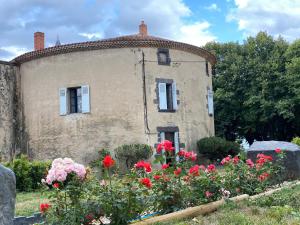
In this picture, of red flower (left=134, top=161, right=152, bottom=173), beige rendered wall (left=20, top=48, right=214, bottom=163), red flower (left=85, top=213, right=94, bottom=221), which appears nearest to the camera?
red flower (left=85, top=213, right=94, bottom=221)

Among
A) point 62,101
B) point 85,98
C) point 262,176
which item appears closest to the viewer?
point 262,176

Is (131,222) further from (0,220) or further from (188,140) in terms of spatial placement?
(188,140)

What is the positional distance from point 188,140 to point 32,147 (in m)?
7.31

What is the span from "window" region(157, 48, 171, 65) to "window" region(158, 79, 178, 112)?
0.87 m

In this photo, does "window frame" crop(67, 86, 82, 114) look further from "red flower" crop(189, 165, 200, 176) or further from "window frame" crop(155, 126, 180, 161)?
"red flower" crop(189, 165, 200, 176)

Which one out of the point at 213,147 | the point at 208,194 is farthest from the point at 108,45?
the point at 208,194

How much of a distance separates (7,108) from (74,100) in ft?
10.4

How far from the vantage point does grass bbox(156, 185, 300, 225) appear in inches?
245

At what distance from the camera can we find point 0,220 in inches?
170

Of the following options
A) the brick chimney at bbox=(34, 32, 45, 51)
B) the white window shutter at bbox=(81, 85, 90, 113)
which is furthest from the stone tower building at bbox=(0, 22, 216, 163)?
the brick chimney at bbox=(34, 32, 45, 51)

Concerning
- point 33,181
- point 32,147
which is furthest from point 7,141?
point 33,181

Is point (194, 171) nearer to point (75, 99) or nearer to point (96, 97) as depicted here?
point (96, 97)

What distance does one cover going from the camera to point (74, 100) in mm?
21344

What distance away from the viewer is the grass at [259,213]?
621 cm
